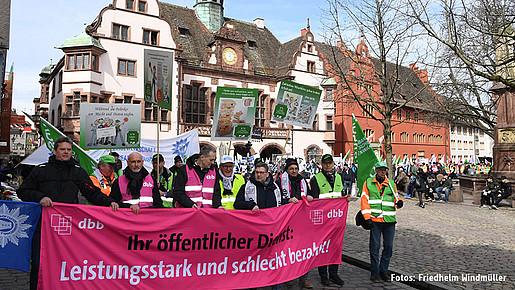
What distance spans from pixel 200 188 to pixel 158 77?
3.16 meters

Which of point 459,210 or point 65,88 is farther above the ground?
point 65,88

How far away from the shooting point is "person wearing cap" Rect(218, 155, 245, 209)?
17.7 ft

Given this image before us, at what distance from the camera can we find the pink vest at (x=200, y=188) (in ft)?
16.6

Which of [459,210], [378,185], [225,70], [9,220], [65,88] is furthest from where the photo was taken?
[225,70]

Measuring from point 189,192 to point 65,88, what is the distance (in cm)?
2595

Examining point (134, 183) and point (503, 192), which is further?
point (503, 192)

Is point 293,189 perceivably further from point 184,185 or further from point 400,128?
point 400,128

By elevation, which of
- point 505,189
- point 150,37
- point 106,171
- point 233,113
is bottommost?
point 505,189

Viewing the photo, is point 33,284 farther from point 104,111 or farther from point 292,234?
point 104,111

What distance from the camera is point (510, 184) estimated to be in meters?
15.0

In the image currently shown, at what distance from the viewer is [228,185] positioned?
543cm

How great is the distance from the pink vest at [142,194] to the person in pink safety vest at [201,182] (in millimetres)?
321

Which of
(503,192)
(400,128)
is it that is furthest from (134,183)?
(400,128)

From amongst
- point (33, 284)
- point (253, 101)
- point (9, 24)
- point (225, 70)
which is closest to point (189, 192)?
point (33, 284)
